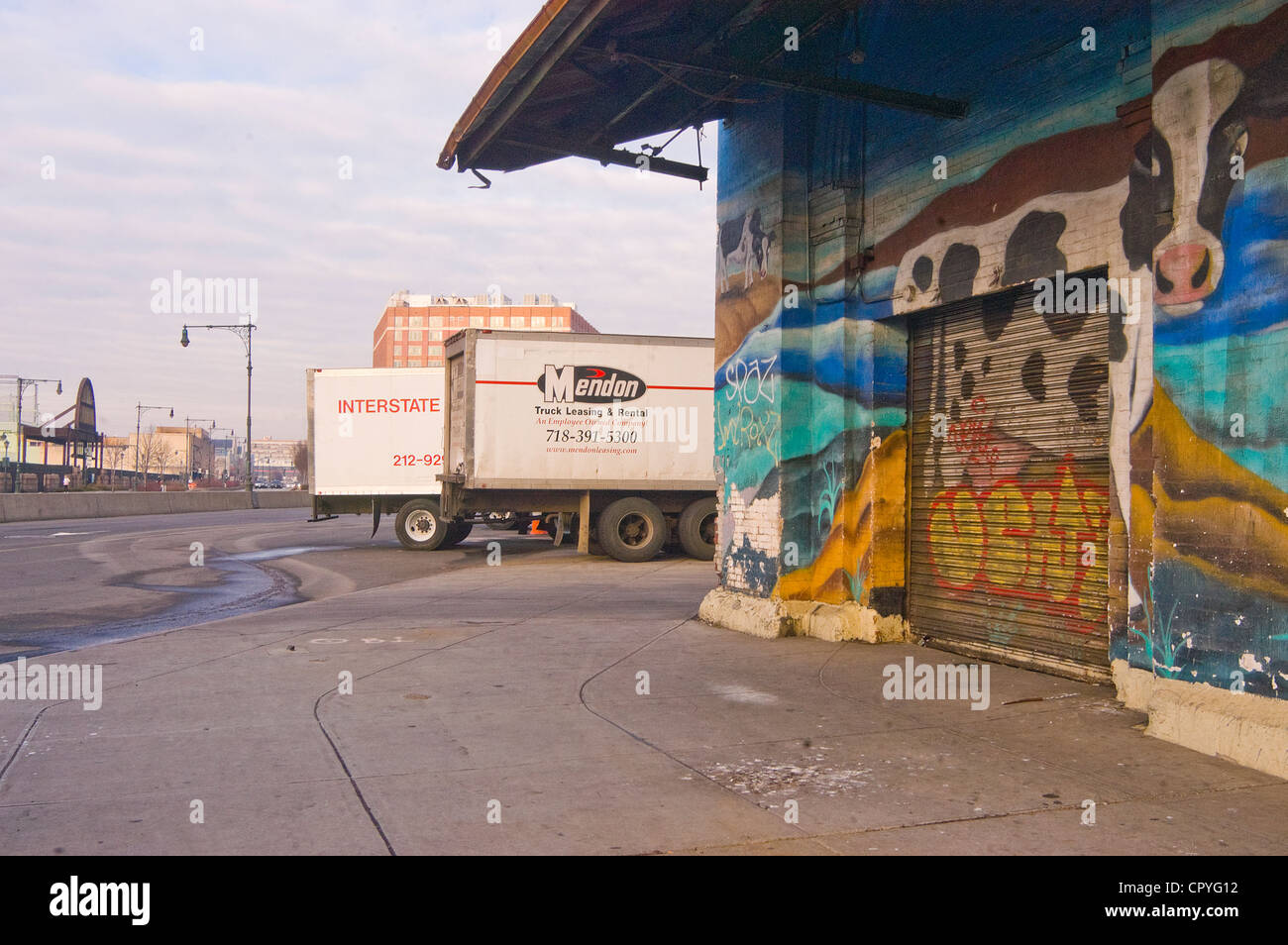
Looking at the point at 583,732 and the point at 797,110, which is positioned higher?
the point at 797,110

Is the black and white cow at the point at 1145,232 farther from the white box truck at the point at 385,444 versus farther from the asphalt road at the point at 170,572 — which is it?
the white box truck at the point at 385,444

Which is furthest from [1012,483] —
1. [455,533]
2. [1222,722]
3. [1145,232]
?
[455,533]

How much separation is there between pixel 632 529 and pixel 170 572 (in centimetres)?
776

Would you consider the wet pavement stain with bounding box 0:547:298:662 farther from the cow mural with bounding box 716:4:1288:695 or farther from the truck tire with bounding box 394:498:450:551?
the cow mural with bounding box 716:4:1288:695

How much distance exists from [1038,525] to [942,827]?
3.73 metres

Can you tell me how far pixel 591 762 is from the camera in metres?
5.20

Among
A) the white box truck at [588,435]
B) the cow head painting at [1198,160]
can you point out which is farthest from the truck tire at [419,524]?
the cow head painting at [1198,160]

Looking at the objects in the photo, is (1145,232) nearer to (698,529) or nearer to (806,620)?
(806,620)

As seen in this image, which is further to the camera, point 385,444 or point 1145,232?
point 385,444

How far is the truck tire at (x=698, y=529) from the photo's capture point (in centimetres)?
1895

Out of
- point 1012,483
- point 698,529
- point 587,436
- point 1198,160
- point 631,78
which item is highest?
point 631,78
